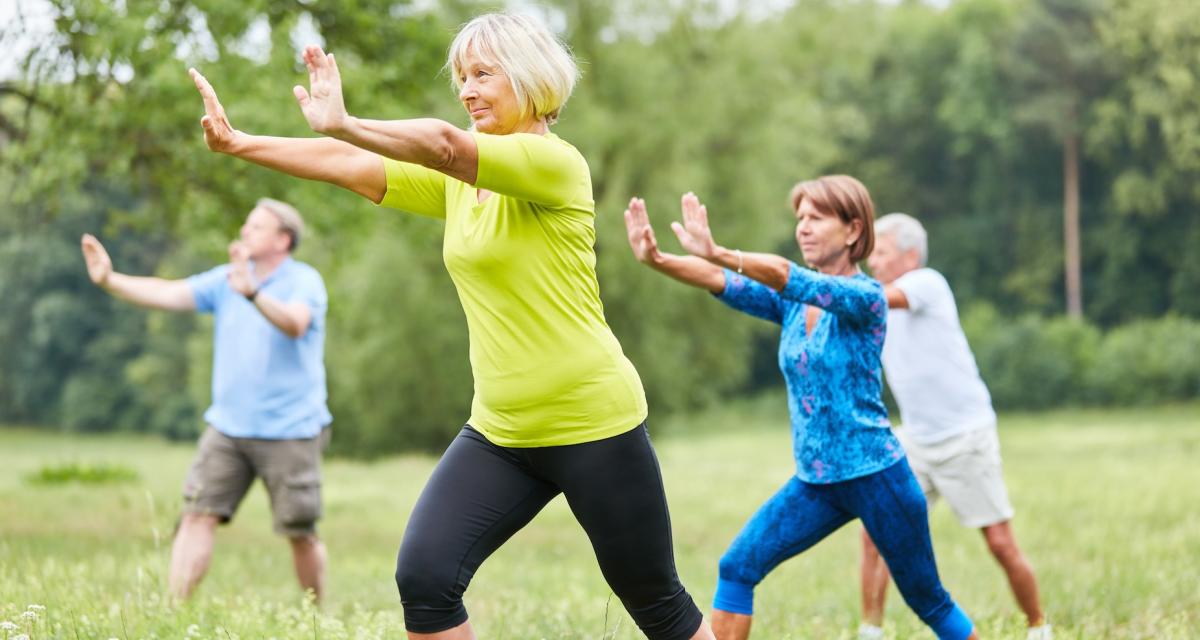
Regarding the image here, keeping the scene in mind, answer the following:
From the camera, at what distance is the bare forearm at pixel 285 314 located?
640 cm

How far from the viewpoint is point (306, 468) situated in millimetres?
6984

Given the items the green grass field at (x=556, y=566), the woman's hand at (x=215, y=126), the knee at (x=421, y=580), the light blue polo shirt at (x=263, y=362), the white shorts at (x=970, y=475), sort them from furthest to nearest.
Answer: the light blue polo shirt at (x=263, y=362)
the white shorts at (x=970, y=475)
the green grass field at (x=556, y=566)
the knee at (x=421, y=580)
the woman's hand at (x=215, y=126)

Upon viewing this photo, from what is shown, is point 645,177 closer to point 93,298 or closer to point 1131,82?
point 1131,82

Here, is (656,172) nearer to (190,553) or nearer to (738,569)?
(190,553)

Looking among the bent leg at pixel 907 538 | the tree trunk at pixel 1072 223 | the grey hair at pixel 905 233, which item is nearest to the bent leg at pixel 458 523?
the bent leg at pixel 907 538

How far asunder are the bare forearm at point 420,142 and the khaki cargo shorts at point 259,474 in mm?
3962

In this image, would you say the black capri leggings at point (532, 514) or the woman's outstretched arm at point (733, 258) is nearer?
the black capri leggings at point (532, 514)

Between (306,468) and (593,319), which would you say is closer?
(593,319)

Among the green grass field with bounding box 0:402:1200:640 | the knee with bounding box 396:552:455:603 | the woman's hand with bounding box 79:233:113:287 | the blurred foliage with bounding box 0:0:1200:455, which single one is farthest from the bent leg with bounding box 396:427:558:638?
the blurred foliage with bounding box 0:0:1200:455

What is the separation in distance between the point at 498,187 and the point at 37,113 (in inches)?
372

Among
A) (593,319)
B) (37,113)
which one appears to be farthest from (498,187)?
(37,113)

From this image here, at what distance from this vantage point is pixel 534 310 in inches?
150

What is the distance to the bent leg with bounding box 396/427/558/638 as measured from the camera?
3.88 m

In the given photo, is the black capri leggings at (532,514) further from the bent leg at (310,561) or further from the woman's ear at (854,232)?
the bent leg at (310,561)
